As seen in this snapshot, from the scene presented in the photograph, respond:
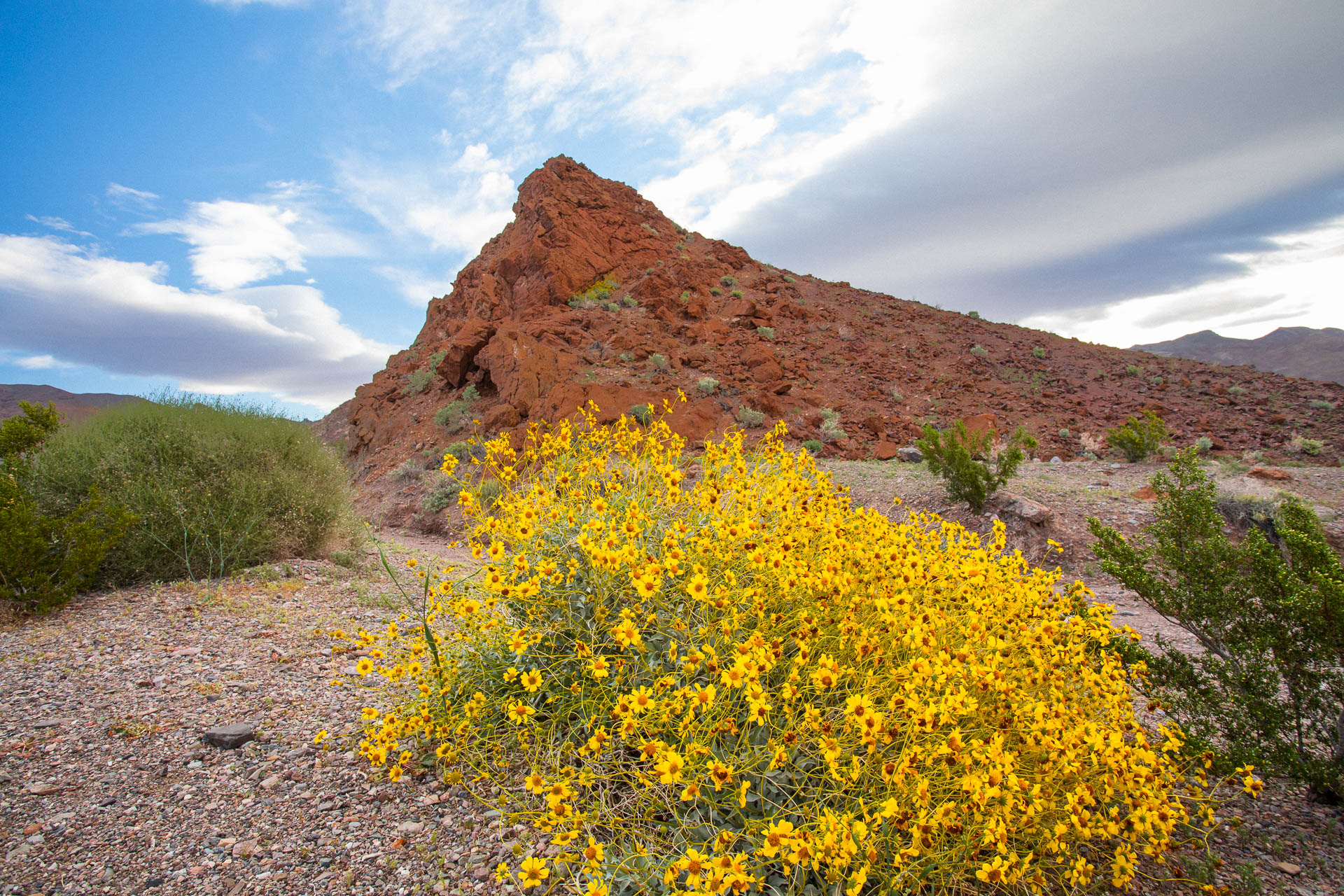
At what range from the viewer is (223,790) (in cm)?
254

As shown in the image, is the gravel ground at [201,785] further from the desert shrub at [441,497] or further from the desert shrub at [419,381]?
the desert shrub at [419,381]

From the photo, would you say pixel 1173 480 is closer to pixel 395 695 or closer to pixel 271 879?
pixel 395 695

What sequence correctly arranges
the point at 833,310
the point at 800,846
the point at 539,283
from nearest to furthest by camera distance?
the point at 800,846
the point at 539,283
the point at 833,310

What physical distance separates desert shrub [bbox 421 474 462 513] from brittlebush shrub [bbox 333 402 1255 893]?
8170mm

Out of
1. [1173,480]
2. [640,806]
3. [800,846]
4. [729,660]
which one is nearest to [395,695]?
[640,806]

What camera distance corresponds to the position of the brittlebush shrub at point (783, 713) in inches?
69.7

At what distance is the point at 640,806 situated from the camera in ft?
7.08

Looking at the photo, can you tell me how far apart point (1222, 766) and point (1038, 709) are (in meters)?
1.22

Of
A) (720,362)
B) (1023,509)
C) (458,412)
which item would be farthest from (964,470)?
(458,412)

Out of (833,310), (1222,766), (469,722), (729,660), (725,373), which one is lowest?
(1222,766)

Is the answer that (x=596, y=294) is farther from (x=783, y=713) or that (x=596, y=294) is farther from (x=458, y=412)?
(x=783, y=713)

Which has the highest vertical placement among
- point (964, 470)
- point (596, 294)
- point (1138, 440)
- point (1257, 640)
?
point (596, 294)

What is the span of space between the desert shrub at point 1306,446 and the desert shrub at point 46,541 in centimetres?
1941

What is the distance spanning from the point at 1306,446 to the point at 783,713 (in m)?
17.1
